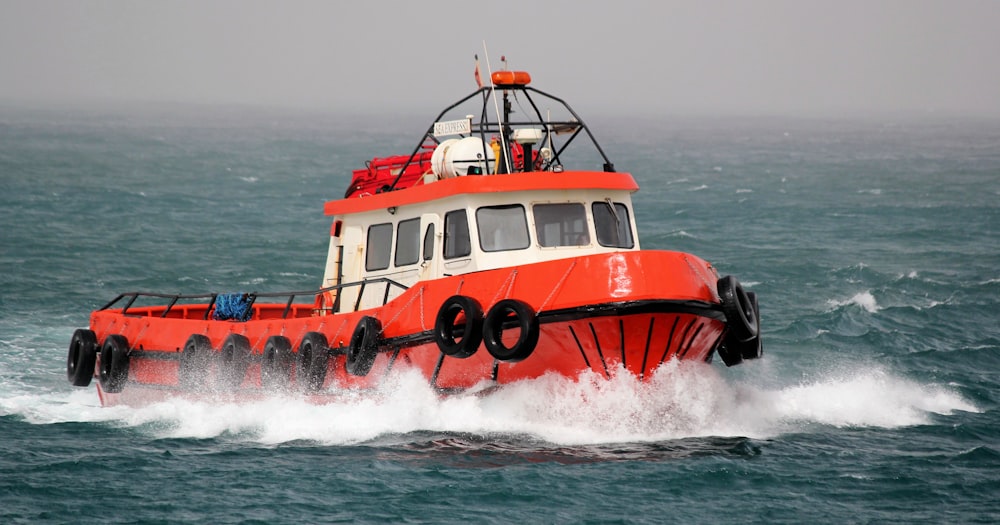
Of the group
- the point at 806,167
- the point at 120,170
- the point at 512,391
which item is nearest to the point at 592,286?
the point at 512,391

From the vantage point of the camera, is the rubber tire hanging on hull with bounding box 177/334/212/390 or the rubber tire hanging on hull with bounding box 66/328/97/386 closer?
the rubber tire hanging on hull with bounding box 177/334/212/390

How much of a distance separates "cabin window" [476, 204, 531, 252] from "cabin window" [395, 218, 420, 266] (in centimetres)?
123

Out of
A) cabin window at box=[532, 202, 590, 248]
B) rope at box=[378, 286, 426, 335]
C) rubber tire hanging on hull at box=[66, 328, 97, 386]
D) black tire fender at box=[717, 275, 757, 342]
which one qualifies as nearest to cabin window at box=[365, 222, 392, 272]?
rope at box=[378, 286, 426, 335]

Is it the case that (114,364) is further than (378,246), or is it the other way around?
A: (114,364)

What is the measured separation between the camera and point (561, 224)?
15109 mm

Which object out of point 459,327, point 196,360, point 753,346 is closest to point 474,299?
point 459,327

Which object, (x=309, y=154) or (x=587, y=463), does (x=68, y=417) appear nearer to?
(x=587, y=463)

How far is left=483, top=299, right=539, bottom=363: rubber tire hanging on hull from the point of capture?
1317 cm

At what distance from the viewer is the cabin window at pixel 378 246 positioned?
16.3 meters

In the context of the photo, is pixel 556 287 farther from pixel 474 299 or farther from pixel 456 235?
pixel 456 235

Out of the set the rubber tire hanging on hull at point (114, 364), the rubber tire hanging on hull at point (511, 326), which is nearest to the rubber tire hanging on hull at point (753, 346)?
the rubber tire hanging on hull at point (511, 326)

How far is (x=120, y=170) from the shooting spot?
6025 centimetres

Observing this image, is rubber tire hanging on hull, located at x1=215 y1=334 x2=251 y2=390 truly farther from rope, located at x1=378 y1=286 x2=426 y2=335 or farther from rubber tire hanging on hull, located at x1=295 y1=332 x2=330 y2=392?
rope, located at x1=378 y1=286 x2=426 y2=335

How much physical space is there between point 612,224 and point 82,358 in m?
8.87
